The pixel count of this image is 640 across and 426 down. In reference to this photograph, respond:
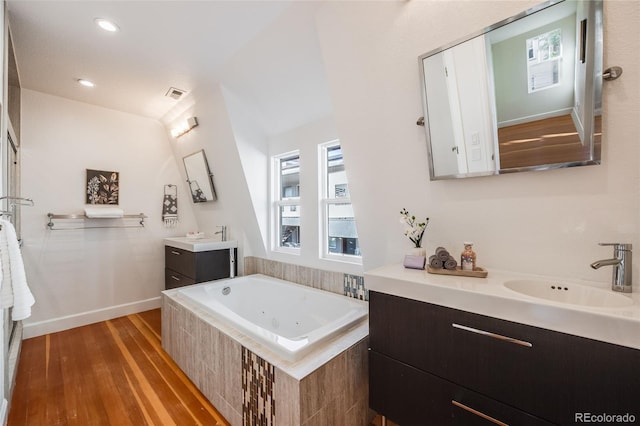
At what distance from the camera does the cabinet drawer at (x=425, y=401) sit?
1.06 meters

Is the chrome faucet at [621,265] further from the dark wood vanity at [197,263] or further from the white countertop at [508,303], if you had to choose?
the dark wood vanity at [197,263]

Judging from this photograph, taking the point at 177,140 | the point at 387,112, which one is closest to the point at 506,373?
the point at 387,112

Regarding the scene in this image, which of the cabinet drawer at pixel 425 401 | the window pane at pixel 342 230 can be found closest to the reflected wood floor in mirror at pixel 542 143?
the cabinet drawer at pixel 425 401

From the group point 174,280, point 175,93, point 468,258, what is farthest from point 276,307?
point 175,93

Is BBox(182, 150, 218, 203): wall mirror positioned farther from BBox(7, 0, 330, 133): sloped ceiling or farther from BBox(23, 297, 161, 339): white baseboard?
BBox(23, 297, 161, 339): white baseboard

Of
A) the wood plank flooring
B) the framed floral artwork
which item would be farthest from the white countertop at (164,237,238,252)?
the wood plank flooring

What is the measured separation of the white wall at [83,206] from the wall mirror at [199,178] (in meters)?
0.31

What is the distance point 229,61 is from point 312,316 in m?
2.30

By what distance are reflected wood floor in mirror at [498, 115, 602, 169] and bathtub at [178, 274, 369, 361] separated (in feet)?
4.27

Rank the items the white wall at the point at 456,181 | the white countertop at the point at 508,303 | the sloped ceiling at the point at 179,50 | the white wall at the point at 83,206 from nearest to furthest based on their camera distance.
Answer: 1. the white countertop at the point at 508,303
2. the white wall at the point at 456,181
3. the sloped ceiling at the point at 179,50
4. the white wall at the point at 83,206

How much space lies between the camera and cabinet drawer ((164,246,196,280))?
3.04 meters

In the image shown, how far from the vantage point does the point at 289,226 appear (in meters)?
3.16

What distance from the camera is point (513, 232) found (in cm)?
137

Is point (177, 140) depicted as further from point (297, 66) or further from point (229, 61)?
point (297, 66)
